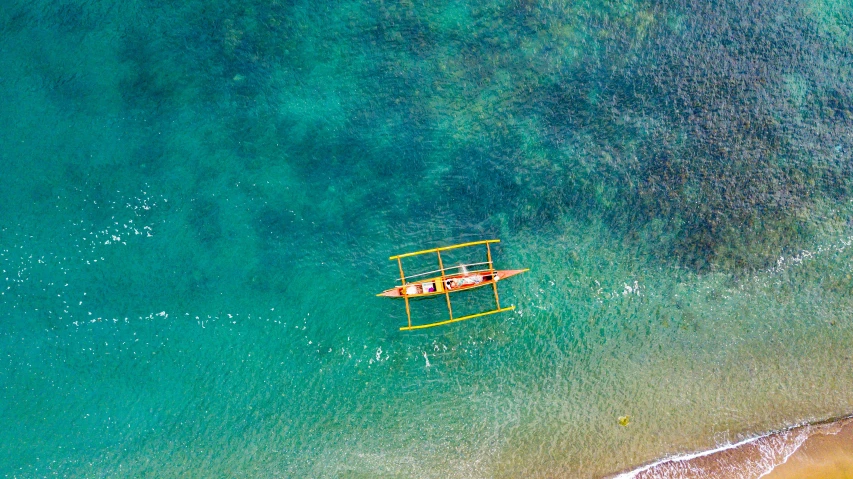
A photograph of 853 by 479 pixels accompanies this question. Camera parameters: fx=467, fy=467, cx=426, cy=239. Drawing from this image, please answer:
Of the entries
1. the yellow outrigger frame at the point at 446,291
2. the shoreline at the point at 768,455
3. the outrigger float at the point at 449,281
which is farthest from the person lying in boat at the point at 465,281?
the shoreline at the point at 768,455

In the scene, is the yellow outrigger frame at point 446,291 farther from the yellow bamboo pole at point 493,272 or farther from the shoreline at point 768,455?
the shoreline at point 768,455

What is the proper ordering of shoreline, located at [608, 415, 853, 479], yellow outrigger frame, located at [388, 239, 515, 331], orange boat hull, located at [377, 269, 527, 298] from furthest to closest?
shoreline, located at [608, 415, 853, 479] < yellow outrigger frame, located at [388, 239, 515, 331] < orange boat hull, located at [377, 269, 527, 298]

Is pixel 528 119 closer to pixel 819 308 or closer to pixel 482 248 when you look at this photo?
pixel 482 248

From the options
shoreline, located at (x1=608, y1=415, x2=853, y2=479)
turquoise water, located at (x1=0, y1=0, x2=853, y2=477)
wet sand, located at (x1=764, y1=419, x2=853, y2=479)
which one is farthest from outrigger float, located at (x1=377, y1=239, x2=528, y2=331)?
wet sand, located at (x1=764, y1=419, x2=853, y2=479)

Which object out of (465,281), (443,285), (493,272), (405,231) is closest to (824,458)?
(493,272)

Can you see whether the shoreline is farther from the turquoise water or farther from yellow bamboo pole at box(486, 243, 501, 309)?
yellow bamboo pole at box(486, 243, 501, 309)

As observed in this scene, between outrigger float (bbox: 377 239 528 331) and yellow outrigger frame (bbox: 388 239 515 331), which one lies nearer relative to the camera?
outrigger float (bbox: 377 239 528 331)

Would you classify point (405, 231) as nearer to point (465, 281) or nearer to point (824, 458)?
point (465, 281)
